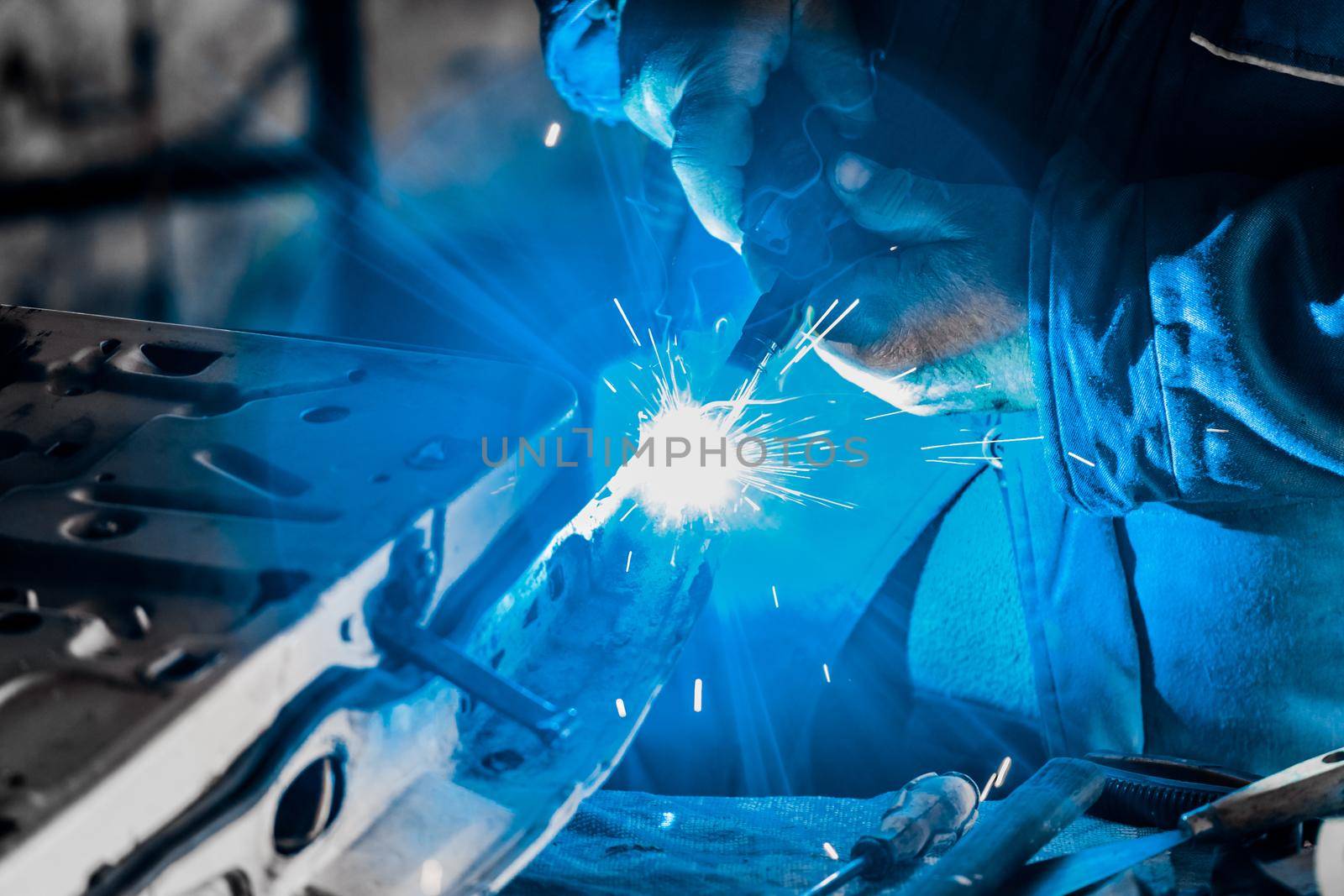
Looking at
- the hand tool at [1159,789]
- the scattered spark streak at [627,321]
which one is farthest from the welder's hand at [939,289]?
the scattered spark streak at [627,321]

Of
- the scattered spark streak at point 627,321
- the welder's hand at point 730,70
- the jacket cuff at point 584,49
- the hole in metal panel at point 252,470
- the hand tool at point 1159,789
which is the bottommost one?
the hand tool at point 1159,789

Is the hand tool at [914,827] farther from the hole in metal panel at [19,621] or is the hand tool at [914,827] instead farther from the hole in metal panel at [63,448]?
the hole in metal panel at [63,448]

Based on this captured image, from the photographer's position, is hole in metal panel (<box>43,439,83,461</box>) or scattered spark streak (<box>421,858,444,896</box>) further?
hole in metal panel (<box>43,439,83,461</box>)

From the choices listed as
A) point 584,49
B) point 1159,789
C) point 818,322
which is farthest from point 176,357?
point 1159,789

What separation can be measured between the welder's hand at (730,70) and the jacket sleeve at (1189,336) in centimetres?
62

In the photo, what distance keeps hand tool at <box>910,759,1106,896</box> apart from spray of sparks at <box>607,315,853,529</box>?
28.8 inches

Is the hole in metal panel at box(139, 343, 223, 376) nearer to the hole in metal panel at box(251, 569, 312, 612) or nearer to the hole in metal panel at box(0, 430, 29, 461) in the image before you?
the hole in metal panel at box(0, 430, 29, 461)

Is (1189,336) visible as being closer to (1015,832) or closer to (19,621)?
(1015,832)

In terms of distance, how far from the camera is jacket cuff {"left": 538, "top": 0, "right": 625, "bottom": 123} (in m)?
2.19

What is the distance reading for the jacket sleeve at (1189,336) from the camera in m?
1.26

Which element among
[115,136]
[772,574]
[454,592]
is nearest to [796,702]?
[772,574]

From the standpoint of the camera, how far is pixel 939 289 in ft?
5.65

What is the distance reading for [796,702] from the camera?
6.87 feet

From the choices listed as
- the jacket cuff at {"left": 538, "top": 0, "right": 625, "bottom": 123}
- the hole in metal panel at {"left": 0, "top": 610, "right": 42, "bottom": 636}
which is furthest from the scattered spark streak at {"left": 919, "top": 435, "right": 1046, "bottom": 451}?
the hole in metal panel at {"left": 0, "top": 610, "right": 42, "bottom": 636}
